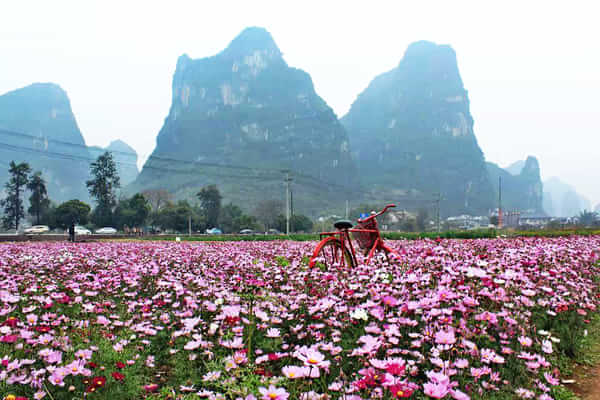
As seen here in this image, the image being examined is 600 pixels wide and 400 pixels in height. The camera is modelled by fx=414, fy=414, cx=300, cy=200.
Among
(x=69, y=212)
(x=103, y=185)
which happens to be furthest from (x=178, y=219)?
(x=103, y=185)

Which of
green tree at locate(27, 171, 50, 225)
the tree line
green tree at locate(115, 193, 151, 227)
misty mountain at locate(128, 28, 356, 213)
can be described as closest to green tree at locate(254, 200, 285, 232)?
the tree line

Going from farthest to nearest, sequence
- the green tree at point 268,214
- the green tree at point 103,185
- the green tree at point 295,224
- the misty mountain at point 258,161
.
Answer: the misty mountain at point 258,161
the green tree at point 268,214
the green tree at point 295,224
the green tree at point 103,185

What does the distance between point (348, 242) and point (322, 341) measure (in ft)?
10.7

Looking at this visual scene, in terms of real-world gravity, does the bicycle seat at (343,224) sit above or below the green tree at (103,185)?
below

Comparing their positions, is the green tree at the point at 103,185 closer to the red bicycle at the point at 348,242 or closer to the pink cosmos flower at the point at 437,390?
the red bicycle at the point at 348,242

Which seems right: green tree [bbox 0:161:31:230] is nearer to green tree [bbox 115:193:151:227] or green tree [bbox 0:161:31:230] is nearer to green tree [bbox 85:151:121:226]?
green tree [bbox 85:151:121:226]

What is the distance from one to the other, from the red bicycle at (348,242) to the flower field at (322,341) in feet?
3.00

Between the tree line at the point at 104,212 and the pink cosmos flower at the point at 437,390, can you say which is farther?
the tree line at the point at 104,212

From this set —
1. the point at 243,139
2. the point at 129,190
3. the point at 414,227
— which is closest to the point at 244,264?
the point at 414,227

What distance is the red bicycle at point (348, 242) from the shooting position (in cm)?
562

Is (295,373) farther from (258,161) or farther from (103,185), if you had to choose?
(258,161)

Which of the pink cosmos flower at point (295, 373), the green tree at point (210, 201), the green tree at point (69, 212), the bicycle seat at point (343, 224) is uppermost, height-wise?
the green tree at point (210, 201)

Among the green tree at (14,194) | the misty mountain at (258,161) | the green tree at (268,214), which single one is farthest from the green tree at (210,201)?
the misty mountain at (258,161)

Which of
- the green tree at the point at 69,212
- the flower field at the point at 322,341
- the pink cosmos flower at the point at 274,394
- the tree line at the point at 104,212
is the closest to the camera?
the pink cosmos flower at the point at 274,394
